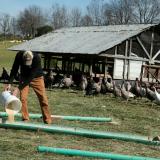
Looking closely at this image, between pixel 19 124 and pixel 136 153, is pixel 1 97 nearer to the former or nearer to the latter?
pixel 19 124

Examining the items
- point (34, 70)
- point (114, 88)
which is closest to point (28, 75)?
point (34, 70)

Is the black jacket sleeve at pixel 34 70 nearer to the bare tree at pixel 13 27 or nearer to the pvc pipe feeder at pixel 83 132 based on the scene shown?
the pvc pipe feeder at pixel 83 132

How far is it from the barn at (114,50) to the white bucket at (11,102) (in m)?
13.3

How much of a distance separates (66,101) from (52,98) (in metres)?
1.16

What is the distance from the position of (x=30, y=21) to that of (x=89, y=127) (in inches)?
3433

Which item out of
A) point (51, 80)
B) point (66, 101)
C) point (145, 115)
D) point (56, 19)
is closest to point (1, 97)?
point (145, 115)

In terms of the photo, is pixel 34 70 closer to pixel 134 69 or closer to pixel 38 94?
pixel 38 94

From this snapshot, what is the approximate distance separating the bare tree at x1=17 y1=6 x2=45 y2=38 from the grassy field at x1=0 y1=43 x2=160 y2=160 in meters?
76.3

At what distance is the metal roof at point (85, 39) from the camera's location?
26.0 m

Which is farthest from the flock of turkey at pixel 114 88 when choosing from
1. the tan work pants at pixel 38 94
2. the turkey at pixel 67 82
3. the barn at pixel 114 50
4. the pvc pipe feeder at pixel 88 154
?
the pvc pipe feeder at pixel 88 154

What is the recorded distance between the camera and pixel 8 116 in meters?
11.4

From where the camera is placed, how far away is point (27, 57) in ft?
36.2

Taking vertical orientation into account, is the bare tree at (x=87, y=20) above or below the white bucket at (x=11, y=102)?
above

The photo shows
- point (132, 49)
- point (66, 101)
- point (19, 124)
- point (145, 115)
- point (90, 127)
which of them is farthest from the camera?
point (132, 49)
